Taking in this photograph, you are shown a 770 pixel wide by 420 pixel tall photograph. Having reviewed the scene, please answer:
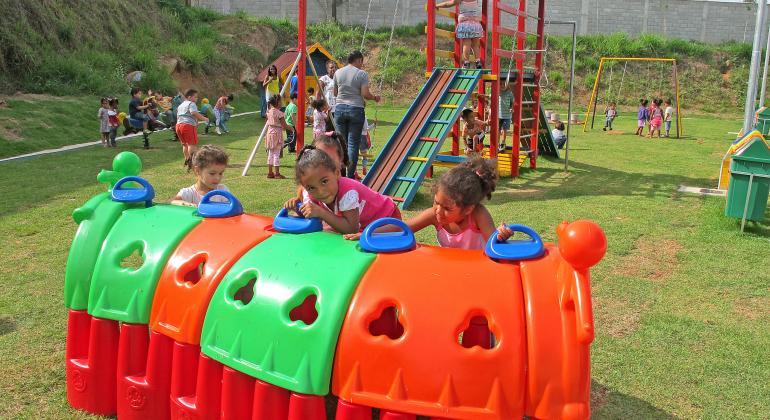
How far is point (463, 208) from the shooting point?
349cm

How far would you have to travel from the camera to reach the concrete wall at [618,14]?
38875 mm

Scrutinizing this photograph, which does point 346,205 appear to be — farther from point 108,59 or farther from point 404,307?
point 108,59

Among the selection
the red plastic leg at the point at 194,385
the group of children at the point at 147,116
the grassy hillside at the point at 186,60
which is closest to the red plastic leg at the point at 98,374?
the red plastic leg at the point at 194,385

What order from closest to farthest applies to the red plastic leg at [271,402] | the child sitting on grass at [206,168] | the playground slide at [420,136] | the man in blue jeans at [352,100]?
the red plastic leg at [271,402] → the child sitting on grass at [206,168] → the playground slide at [420,136] → the man in blue jeans at [352,100]

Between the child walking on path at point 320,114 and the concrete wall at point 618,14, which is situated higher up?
the concrete wall at point 618,14

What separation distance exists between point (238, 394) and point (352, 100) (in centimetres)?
733

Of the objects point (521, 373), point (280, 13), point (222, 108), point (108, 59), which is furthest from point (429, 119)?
point (280, 13)

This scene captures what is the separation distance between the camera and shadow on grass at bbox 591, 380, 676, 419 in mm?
3523

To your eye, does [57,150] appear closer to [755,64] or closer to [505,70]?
[505,70]

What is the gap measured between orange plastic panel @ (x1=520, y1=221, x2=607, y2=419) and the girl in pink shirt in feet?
4.51

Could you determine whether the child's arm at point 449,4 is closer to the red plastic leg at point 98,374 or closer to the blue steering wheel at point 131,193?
the blue steering wheel at point 131,193

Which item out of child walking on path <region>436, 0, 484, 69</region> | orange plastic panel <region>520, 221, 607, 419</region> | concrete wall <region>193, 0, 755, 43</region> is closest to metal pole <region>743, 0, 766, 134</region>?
child walking on path <region>436, 0, 484, 69</region>

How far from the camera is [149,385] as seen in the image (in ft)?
10.8

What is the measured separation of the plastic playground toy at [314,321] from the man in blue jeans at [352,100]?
625 centimetres
